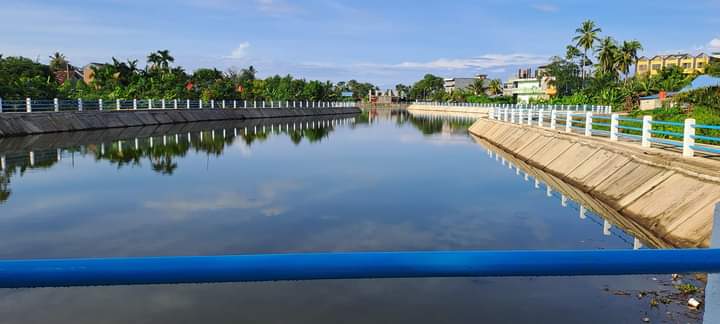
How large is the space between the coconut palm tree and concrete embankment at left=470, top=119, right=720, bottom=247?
232ft

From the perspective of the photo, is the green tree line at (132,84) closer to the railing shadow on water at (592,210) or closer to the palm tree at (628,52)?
the railing shadow on water at (592,210)

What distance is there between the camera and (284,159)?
25.2 metres

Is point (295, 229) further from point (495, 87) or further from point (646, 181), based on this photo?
point (495, 87)

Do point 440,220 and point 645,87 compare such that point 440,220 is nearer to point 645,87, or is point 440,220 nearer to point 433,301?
point 433,301

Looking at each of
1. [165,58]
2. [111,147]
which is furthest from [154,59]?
[111,147]

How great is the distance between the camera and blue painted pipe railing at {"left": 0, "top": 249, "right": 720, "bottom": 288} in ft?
4.61

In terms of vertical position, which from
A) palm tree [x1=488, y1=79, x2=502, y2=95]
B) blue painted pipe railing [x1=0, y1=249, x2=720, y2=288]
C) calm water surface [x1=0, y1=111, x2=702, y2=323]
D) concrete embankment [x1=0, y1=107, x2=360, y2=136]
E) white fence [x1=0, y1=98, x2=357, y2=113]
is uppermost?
palm tree [x1=488, y1=79, x2=502, y2=95]

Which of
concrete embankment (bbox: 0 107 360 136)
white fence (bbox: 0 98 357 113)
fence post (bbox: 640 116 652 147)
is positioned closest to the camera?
fence post (bbox: 640 116 652 147)

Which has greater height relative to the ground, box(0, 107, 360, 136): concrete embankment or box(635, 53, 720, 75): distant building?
box(635, 53, 720, 75): distant building

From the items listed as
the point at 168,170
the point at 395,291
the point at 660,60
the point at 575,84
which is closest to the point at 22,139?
the point at 168,170

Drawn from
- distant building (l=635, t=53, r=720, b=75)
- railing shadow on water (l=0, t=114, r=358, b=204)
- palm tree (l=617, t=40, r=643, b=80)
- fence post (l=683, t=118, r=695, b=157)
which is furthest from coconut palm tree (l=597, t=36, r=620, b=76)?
fence post (l=683, t=118, r=695, b=157)

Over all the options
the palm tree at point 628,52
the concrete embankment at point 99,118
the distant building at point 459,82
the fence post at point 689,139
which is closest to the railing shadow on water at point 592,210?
the fence post at point 689,139

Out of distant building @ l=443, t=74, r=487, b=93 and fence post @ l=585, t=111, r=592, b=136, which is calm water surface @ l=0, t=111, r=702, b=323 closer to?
fence post @ l=585, t=111, r=592, b=136

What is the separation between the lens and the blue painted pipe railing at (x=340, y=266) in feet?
4.61
